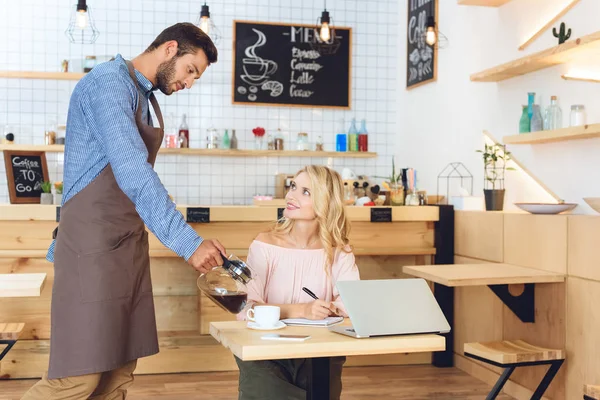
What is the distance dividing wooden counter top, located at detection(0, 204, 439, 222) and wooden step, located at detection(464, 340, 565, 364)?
1192 mm

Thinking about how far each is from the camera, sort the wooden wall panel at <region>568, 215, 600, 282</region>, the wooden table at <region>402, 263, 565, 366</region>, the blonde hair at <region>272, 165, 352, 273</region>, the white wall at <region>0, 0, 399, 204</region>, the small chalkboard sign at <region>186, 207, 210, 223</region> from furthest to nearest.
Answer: the white wall at <region>0, 0, 399, 204</region>
the small chalkboard sign at <region>186, 207, 210, 223</region>
the wooden table at <region>402, 263, 565, 366</region>
the wooden wall panel at <region>568, 215, 600, 282</region>
the blonde hair at <region>272, 165, 352, 273</region>

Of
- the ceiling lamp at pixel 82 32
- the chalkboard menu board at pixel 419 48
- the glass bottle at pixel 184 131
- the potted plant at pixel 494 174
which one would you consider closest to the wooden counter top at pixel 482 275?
the potted plant at pixel 494 174

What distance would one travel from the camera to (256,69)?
645 centimetres

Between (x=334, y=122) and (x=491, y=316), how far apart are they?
271cm

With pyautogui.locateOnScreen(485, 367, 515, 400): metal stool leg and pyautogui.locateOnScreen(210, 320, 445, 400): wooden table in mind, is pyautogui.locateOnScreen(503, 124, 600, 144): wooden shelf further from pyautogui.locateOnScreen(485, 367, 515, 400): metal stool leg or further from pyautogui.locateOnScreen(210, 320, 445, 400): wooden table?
pyautogui.locateOnScreen(210, 320, 445, 400): wooden table

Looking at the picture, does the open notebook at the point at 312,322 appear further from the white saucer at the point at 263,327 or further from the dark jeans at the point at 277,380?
the dark jeans at the point at 277,380

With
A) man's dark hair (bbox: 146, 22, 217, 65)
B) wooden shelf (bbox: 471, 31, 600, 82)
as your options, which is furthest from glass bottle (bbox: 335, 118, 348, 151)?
man's dark hair (bbox: 146, 22, 217, 65)

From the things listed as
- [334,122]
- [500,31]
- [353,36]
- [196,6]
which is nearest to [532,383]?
[500,31]

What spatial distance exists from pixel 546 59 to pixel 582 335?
1.40 meters

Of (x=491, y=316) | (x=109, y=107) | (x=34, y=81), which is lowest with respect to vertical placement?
(x=491, y=316)

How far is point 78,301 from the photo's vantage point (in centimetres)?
226

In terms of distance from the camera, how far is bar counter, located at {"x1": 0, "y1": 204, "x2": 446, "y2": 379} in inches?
170

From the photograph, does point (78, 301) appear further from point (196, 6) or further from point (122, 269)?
point (196, 6)

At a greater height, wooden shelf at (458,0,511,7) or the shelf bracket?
wooden shelf at (458,0,511,7)
